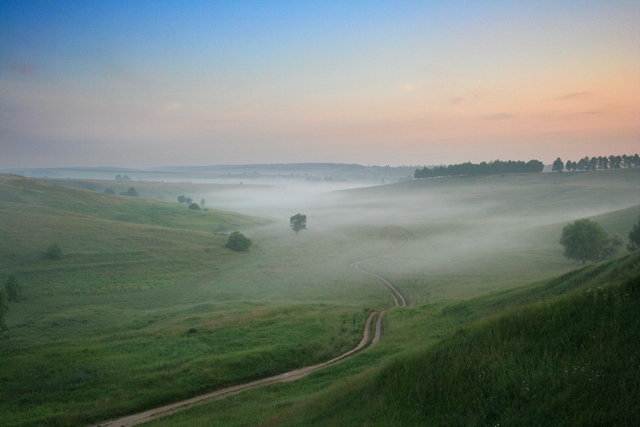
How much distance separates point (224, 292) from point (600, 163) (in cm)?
20758

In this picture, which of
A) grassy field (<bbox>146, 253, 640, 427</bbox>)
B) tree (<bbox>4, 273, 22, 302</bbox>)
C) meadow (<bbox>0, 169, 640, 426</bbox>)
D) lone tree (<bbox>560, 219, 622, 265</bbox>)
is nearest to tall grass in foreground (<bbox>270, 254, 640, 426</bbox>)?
grassy field (<bbox>146, 253, 640, 427</bbox>)

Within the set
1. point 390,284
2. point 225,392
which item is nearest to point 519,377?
point 225,392

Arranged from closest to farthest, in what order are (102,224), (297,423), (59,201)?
(297,423) → (102,224) → (59,201)

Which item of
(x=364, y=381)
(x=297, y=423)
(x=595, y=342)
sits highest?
(x=595, y=342)

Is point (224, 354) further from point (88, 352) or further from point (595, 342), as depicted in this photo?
point (595, 342)

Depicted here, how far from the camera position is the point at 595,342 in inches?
370

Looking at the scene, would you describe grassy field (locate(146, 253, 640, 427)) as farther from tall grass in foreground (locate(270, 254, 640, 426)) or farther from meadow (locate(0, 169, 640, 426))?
meadow (locate(0, 169, 640, 426))

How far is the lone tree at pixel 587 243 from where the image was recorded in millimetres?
55219

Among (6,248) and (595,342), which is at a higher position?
(595,342)

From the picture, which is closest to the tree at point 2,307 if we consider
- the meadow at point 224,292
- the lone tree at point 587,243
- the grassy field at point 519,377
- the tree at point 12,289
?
the meadow at point 224,292

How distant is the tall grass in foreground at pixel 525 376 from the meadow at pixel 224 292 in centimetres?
142

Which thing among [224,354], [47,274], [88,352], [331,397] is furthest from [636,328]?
[47,274]

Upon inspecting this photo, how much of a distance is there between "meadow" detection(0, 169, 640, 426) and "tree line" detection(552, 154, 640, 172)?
52.4m

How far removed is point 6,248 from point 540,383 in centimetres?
8238
